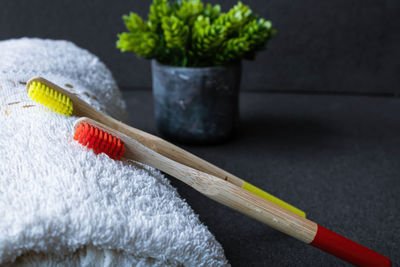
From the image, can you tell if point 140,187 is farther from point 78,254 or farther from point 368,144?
point 368,144

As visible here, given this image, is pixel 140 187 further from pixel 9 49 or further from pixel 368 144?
pixel 368 144

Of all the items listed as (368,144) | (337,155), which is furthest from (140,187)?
(368,144)

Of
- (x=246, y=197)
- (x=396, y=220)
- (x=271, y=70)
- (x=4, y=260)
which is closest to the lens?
(x=4, y=260)

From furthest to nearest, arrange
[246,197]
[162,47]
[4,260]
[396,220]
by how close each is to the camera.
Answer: [162,47] < [396,220] < [246,197] < [4,260]

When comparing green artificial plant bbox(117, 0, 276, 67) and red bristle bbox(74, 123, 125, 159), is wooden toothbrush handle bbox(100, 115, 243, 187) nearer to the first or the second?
red bristle bbox(74, 123, 125, 159)

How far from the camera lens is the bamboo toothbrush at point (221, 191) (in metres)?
0.44

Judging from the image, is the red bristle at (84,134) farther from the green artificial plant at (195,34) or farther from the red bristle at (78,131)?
the green artificial plant at (195,34)

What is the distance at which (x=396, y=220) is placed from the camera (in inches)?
26.6

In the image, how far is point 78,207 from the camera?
0.36 meters

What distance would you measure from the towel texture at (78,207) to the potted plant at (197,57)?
1.35ft

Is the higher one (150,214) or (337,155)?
(150,214)

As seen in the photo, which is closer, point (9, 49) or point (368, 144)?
point (9, 49)

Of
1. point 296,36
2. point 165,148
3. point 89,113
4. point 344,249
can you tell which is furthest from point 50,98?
point 296,36

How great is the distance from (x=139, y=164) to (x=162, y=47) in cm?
46
